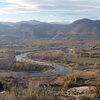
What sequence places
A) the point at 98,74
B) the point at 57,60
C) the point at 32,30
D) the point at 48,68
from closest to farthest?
1. the point at 98,74
2. the point at 48,68
3. the point at 57,60
4. the point at 32,30

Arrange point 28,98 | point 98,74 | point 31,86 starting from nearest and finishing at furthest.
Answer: point 28,98 < point 31,86 < point 98,74

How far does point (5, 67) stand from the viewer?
55.9 m

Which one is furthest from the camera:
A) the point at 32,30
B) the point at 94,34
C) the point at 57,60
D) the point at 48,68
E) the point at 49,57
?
the point at 32,30

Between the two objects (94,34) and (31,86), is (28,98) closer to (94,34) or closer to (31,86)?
(31,86)

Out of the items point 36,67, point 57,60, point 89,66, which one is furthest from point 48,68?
point 57,60

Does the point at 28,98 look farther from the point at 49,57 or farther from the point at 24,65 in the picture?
the point at 49,57

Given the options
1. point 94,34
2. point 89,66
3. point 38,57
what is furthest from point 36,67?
point 94,34

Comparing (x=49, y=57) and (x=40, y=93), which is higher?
(x=40, y=93)

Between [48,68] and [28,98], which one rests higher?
[28,98]

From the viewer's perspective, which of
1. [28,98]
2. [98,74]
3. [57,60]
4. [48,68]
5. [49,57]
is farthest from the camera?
[49,57]

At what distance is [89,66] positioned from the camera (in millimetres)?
57000

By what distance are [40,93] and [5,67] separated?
48.3 metres

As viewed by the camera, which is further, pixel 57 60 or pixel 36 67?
pixel 57 60

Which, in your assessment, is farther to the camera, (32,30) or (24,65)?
(32,30)
